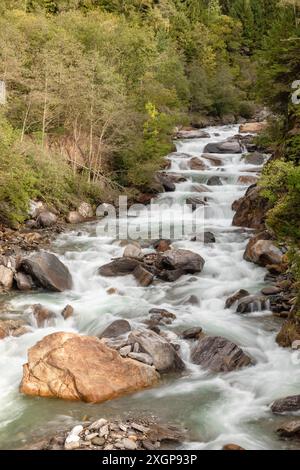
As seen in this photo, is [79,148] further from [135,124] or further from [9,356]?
[9,356]

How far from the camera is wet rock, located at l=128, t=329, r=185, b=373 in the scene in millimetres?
10539

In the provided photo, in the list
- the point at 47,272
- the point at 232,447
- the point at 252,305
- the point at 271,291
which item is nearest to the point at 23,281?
the point at 47,272

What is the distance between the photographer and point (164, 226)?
75.5ft

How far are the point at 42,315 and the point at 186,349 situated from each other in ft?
13.5

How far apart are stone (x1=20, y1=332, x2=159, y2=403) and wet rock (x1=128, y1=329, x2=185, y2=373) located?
37 centimetres

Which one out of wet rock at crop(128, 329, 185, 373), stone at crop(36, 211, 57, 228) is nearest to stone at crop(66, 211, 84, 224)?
stone at crop(36, 211, 57, 228)

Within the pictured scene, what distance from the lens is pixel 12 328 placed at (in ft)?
40.7

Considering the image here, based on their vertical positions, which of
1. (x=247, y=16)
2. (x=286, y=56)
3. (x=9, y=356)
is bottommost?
(x=9, y=356)

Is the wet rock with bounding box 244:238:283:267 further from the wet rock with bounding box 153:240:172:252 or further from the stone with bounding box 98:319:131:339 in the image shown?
the stone with bounding box 98:319:131:339

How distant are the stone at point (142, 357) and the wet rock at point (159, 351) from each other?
0.09 metres

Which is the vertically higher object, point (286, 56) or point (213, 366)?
point (286, 56)

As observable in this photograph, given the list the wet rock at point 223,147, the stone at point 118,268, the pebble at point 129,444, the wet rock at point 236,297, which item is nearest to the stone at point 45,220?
the stone at point 118,268

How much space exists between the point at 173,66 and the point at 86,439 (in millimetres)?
40313
